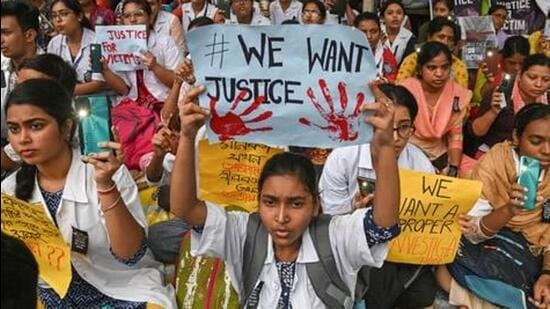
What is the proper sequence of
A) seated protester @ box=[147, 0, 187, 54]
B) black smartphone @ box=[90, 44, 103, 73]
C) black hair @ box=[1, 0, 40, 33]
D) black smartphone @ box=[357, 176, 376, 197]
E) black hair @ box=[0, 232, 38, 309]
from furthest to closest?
seated protester @ box=[147, 0, 187, 54] < black smartphone @ box=[90, 44, 103, 73] < black hair @ box=[1, 0, 40, 33] < black smartphone @ box=[357, 176, 376, 197] < black hair @ box=[0, 232, 38, 309]

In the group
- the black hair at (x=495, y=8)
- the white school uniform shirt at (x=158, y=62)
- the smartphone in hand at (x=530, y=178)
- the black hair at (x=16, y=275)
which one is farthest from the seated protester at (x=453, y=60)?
the black hair at (x=16, y=275)

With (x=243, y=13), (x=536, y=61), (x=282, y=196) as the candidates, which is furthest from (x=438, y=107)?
(x=243, y=13)

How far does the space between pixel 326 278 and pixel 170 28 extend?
3303mm

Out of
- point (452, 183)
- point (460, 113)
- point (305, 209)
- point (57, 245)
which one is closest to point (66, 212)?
point (57, 245)

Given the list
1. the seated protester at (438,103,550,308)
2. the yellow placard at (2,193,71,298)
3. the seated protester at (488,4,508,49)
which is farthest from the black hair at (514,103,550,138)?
the seated protester at (488,4,508,49)

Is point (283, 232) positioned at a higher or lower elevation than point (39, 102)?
lower

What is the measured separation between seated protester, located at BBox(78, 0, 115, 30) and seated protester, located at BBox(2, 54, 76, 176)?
297 cm

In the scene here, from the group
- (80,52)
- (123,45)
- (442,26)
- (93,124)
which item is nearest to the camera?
(93,124)

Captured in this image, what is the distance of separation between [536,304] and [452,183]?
59 cm

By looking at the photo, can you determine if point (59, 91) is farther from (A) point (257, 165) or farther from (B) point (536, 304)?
(B) point (536, 304)

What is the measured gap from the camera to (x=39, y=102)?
239 centimetres

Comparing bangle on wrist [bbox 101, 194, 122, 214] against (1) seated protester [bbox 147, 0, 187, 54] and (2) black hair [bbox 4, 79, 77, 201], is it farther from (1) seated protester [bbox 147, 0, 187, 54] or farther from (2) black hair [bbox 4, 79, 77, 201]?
(1) seated protester [bbox 147, 0, 187, 54]

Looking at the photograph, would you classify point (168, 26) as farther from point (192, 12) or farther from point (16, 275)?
point (16, 275)

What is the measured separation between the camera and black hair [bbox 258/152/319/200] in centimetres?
239
